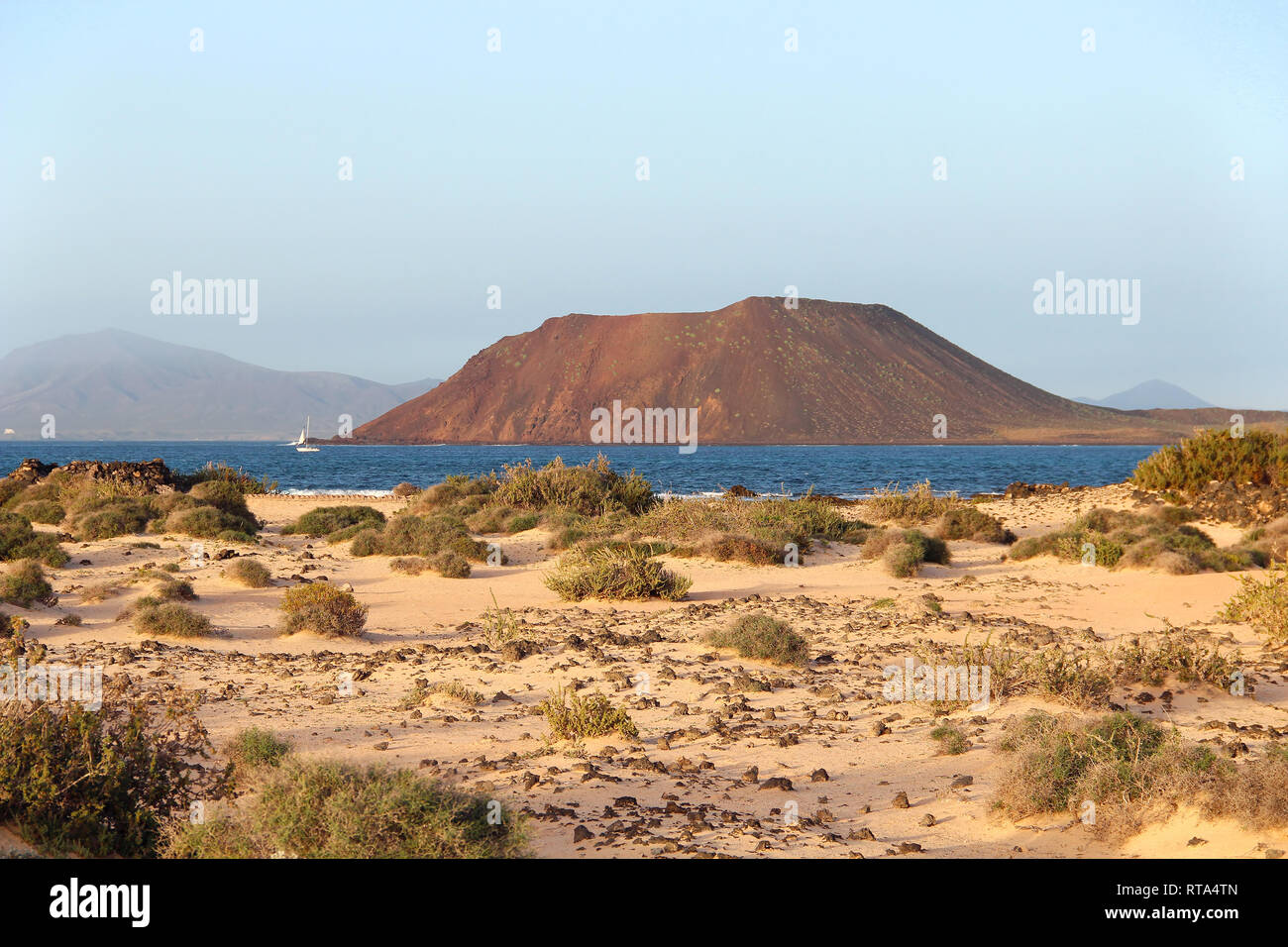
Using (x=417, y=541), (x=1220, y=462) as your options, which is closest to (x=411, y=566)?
(x=417, y=541)

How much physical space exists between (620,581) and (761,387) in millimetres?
133525

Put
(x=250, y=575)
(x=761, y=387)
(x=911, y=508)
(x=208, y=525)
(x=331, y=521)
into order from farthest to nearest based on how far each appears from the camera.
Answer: (x=761, y=387)
(x=911, y=508)
(x=331, y=521)
(x=208, y=525)
(x=250, y=575)

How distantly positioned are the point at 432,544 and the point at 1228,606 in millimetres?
12673

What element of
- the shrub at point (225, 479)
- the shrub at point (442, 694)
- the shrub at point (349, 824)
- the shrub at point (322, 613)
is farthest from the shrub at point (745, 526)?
the shrub at point (349, 824)

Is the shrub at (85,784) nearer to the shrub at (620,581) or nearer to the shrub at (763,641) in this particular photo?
the shrub at (763,641)

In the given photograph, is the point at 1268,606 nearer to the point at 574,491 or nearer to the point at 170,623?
the point at 170,623

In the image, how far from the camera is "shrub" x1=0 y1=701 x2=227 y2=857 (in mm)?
4867

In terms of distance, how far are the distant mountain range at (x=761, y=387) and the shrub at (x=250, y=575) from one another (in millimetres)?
121179

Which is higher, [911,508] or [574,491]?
[574,491]

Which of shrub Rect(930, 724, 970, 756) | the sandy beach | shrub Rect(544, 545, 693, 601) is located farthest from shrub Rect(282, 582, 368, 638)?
shrub Rect(930, 724, 970, 756)

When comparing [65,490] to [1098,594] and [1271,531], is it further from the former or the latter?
[1271,531]

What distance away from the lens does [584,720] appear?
7.65m

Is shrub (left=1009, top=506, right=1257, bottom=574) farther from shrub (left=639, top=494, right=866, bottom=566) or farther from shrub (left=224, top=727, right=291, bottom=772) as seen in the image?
shrub (left=224, top=727, right=291, bottom=772)

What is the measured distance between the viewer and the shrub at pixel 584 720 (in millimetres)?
7637
